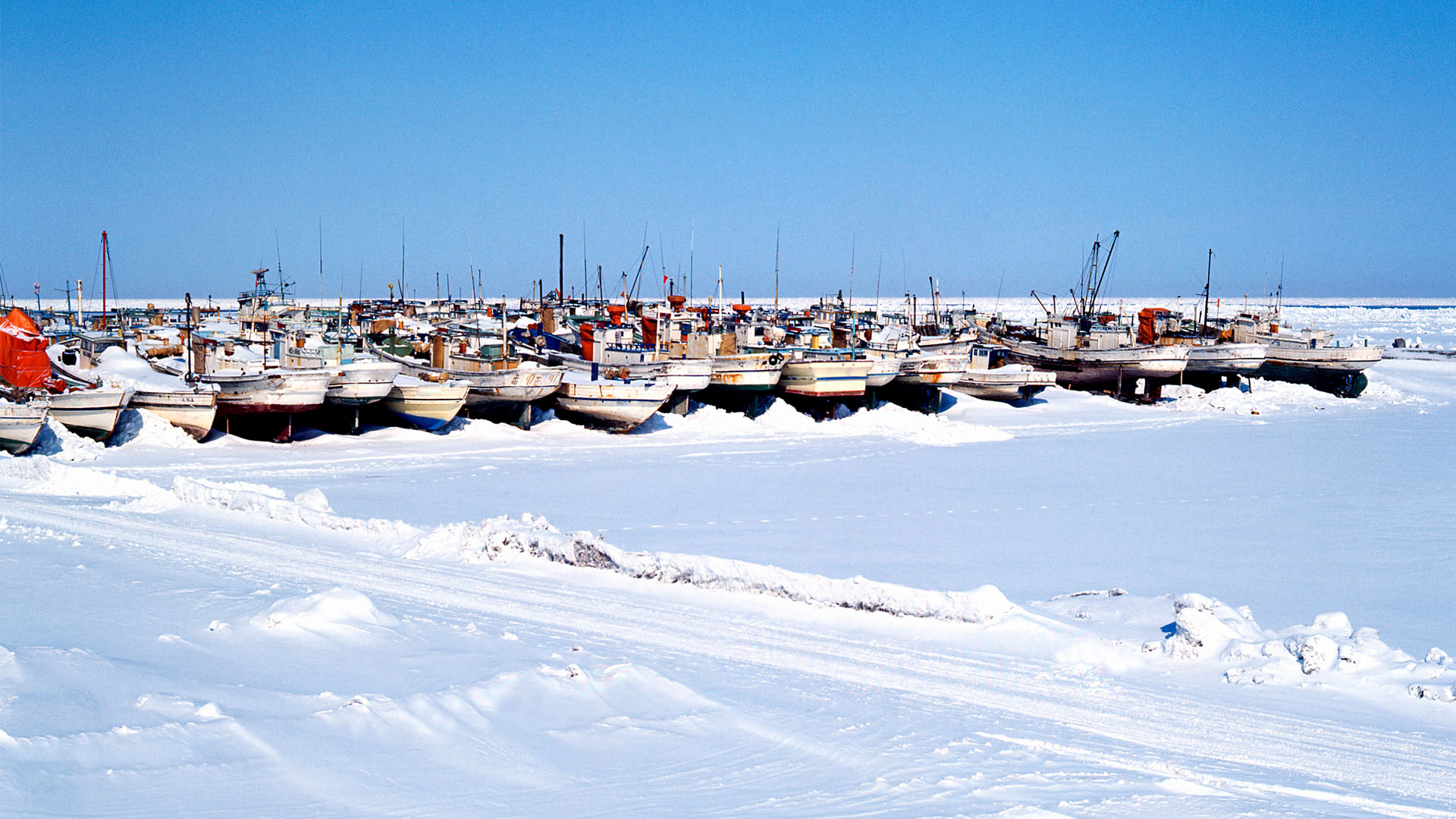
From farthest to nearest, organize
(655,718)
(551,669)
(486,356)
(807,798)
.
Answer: (486,356), (551,669), (655,718), (807,798)

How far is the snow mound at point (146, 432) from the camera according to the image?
69.7 ft

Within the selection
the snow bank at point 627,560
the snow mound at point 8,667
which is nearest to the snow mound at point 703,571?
the snow bank at point 627,560

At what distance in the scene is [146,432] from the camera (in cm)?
2139

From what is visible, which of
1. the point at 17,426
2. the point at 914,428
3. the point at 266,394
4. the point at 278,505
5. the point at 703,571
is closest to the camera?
the point at 703,571

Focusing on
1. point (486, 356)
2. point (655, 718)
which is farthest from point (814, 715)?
point (486, 356)

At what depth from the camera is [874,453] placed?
2350 cm

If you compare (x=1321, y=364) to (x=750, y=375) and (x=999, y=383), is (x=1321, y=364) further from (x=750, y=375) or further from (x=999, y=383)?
(x=750, y=375)

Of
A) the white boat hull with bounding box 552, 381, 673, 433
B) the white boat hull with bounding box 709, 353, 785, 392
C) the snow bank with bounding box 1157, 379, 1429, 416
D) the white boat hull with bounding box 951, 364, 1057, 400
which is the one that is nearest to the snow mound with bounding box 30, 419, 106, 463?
the white boat hull with bounding box 552, 381, 673, 433

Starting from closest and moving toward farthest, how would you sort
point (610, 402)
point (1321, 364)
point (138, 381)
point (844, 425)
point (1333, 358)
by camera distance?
point (610, 402)
point (138, 381)
point (844, 425)
point (1333, 358)
point (1321, 364)

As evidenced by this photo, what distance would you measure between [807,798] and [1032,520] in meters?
10.7

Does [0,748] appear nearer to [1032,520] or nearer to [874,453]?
[1032,520]

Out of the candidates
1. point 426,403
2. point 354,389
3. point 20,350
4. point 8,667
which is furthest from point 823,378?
point 8,667

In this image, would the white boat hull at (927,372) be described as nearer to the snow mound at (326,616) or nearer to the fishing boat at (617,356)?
the fishing boat at (617,356)

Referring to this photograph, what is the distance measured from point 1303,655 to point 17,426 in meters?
19.8
